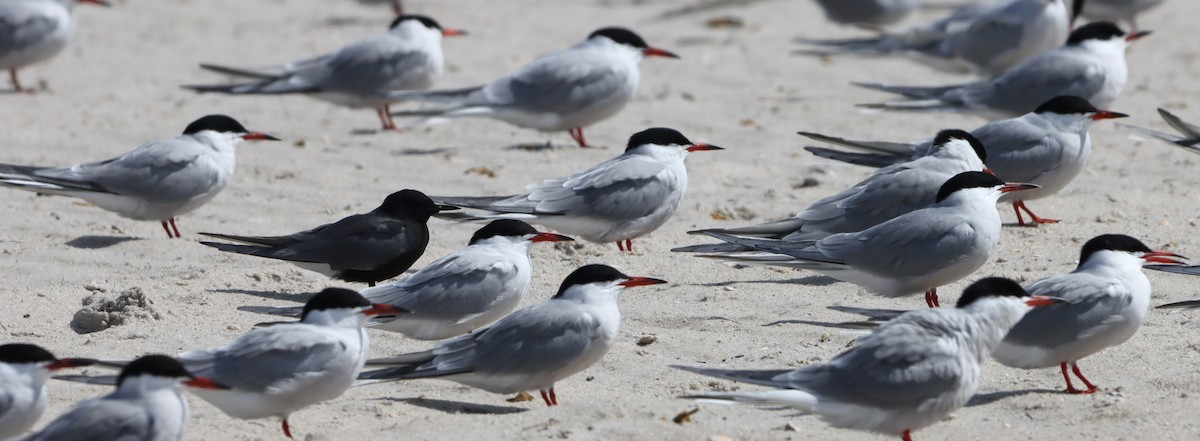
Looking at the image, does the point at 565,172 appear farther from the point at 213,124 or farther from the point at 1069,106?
the point at 1069,106

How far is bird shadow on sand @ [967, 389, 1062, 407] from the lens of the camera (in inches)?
167

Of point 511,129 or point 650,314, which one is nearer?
point 650,314

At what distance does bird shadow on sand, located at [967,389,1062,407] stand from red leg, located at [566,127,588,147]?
3.81 meters

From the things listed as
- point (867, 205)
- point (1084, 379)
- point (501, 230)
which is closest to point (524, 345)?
point (501, 230)

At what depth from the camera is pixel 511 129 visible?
8.33 metres

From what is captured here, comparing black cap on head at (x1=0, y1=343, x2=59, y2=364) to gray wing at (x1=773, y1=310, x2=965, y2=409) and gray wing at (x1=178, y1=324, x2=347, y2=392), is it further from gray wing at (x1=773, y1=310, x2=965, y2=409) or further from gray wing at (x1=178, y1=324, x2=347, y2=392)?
gray wing at (x1=773, y1=310, x2=965, y2=409)

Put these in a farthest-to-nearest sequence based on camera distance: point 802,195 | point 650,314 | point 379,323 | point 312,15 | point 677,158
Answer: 1. point 312,15
2. point 802,195
3. point 677,158
4. point 650,314
5. point 379,323

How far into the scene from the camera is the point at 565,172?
718cm

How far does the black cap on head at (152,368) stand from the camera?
3479 mm

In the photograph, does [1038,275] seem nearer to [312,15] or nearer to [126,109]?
[126,109]

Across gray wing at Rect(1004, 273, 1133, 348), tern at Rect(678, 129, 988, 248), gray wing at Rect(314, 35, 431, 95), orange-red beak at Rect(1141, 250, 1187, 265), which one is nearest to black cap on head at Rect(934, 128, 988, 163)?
tern at Rect(678, 129, 988, 248)

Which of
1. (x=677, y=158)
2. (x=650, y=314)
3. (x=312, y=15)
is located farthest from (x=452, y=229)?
(x=312, y=15)

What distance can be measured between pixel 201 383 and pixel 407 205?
1.83m

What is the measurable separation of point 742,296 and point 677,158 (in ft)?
3.30
